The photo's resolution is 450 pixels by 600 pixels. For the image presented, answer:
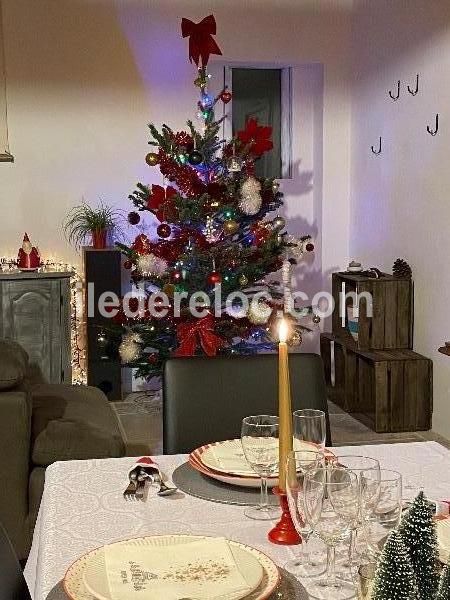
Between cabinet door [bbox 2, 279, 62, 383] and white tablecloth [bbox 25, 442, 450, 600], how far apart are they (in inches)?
135

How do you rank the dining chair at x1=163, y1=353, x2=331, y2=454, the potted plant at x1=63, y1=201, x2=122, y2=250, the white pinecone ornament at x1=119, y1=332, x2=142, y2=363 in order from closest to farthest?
the dining chair at x1=163, y1=353, x2=331, y2=454, the white pinecone ornament at x1=119, y1=332, x2=142, y2=363, the potted plant at x1=63, y1=201, x2=122, y2=250

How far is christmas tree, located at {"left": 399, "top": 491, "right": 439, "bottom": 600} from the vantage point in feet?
2.90

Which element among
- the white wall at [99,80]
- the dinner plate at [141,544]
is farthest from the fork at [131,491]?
the white wall at [99,80]

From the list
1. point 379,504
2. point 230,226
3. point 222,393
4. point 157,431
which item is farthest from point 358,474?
point 157,431

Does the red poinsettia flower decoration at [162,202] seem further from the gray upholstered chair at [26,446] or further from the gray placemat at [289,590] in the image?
the gray placemat at [289,590]

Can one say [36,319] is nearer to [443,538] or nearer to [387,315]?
[387,315]

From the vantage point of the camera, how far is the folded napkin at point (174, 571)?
3.77 ft

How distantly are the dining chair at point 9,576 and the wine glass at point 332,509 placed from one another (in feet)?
1.35

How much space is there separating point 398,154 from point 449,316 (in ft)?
3.56

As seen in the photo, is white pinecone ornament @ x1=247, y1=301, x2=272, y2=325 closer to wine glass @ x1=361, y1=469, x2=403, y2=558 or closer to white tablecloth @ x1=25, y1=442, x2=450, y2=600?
white tablecloth @ x1=25, y1=442, x2=450, y2=600

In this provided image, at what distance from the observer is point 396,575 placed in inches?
33.8

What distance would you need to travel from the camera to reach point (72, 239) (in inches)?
223

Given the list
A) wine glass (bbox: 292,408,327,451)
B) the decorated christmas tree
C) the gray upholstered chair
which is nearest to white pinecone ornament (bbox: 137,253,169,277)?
the decorated christmas tree

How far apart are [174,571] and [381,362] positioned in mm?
3574
